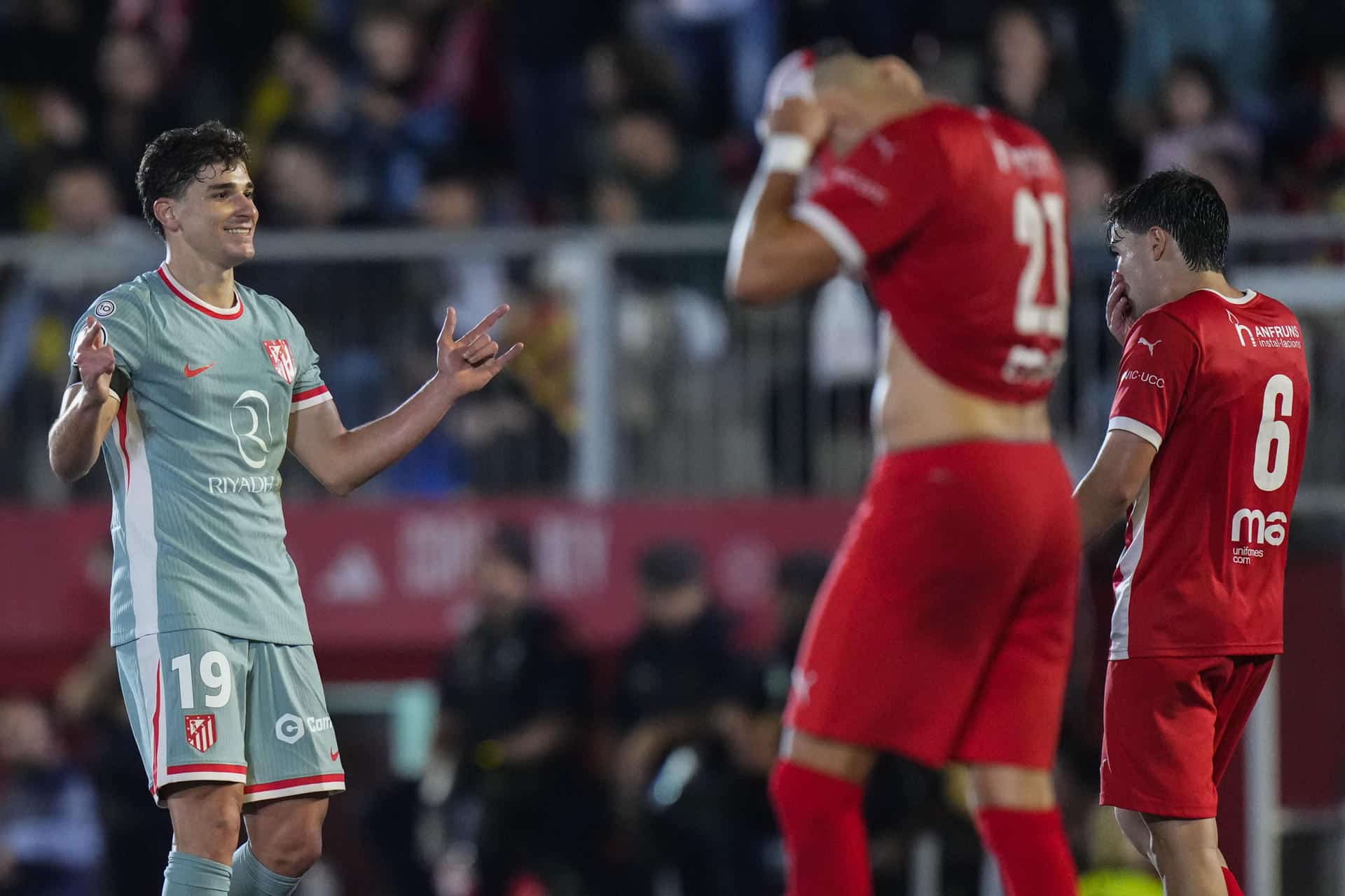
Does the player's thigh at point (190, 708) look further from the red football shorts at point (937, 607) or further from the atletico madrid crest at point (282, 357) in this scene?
the red football shorts at point (937, 607)

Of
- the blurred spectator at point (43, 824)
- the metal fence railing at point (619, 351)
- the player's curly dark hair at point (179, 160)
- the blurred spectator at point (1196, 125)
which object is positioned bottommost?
the blurred spectator at point (43, 824)

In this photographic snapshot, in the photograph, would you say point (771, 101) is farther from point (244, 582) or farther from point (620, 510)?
point (620, 510)

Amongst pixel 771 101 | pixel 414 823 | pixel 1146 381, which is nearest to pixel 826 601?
pixel 1146 381

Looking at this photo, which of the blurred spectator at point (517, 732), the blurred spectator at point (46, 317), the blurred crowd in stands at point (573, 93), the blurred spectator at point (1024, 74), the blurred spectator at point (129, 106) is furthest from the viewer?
the blurred spectator at point (129, 106)

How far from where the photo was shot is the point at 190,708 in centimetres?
479

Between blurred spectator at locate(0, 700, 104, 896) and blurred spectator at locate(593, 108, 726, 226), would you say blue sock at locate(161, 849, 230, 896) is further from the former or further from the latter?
blurred spectator at locate(593, 108, 726, 226)

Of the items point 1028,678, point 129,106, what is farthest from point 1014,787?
point 129,106

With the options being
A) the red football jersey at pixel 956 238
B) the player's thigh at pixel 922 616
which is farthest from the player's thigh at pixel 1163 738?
the red football jersey at pixel 956 238

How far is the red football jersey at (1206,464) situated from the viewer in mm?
4949

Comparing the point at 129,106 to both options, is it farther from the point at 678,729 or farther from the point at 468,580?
the point at 678,729

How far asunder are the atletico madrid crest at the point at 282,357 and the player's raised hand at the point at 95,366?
1.66ft

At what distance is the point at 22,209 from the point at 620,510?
14.6ft

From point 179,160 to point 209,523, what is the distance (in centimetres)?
91

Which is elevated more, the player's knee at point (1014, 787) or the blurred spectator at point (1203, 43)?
the blurred spectator at point (1203, 43)
